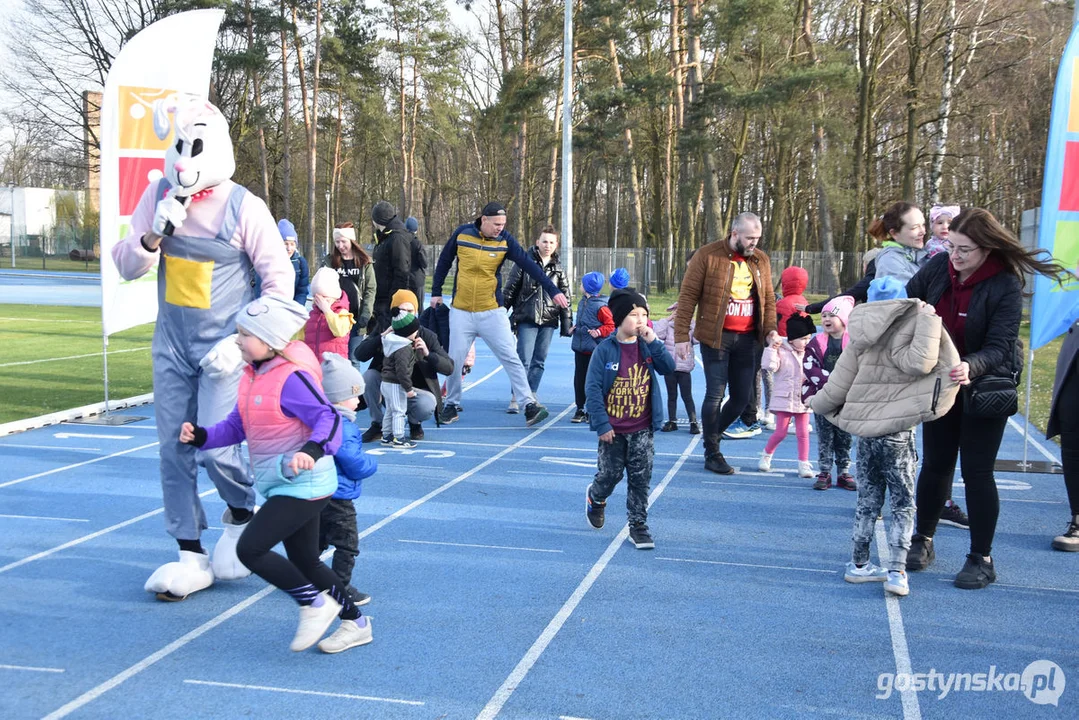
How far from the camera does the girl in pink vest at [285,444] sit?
4230 millimetres

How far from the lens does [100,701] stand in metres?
3.90

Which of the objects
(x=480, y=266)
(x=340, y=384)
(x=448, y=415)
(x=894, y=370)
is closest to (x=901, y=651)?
(x=894, y=370)

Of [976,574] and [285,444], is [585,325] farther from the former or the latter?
[285,444]

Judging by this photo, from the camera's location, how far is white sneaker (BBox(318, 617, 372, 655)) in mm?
4426

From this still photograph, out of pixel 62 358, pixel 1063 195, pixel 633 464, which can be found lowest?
pixel 62 358

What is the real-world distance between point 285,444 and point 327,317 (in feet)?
10.5

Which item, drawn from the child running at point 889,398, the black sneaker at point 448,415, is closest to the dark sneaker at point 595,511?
the child running at point 889,398

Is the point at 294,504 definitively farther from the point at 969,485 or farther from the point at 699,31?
the point at 699,31

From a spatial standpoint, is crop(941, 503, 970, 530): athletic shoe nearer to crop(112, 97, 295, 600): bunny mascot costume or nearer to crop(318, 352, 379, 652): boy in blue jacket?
crop(318, 352, 379, 652): boy in blue jacket

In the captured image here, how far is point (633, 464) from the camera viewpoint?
623 cm

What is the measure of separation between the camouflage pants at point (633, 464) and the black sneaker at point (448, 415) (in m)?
4.38

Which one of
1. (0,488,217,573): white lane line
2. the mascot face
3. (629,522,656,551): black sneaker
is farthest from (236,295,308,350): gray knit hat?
(629,522,656,551): black sneaker

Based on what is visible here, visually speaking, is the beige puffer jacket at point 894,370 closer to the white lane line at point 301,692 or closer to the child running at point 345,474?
the child running at point 345,474

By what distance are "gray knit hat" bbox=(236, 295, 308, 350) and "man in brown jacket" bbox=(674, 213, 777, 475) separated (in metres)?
4.22
